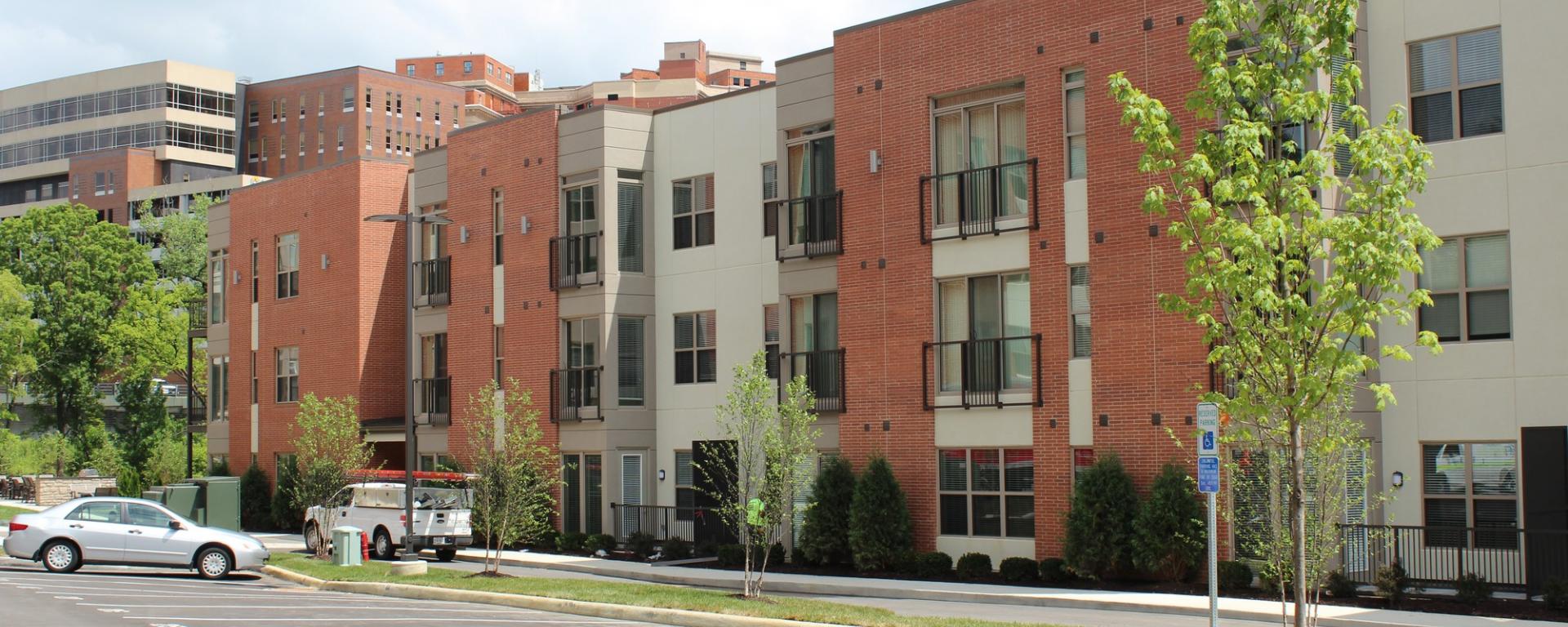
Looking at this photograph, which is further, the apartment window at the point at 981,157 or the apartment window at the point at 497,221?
the apartment window at the point at 497,221

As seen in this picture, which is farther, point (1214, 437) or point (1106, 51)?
point (1106, 51)

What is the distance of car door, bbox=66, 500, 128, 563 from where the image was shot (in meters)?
27.1

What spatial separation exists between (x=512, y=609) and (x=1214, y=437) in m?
11.8

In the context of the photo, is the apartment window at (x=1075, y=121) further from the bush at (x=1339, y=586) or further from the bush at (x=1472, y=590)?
the bush at (x=1472, y=590)

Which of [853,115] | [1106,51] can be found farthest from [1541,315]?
[853,115]

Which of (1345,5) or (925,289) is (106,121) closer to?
(925,289)

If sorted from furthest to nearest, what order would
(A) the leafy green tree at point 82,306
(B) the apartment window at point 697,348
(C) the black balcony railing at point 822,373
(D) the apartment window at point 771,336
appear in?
(A) the leafy green tree at point 82,306
(B) the apartment window at point 697,348
(D) the apartment window at point 771,336
(C) the black balcony railing at point 822,373

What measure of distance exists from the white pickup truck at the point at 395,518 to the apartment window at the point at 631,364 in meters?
4.12

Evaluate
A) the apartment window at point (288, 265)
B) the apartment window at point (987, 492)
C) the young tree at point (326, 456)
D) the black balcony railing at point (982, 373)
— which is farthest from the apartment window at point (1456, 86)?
the apartment window at point (288, 265)

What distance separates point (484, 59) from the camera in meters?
135

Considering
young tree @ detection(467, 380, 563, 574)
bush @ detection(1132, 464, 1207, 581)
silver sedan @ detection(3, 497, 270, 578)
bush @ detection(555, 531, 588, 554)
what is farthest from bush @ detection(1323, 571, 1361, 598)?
silver sedan @ detection(3, 497, 270, 578)

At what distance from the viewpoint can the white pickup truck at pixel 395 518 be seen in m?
31.3

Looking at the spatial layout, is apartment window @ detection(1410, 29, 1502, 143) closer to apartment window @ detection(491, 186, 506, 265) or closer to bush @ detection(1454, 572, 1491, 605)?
bush @ detection(1454, 572, 1491, 605)

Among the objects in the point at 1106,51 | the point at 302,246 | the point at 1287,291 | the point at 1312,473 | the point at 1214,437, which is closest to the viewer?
the point at 1287,291
